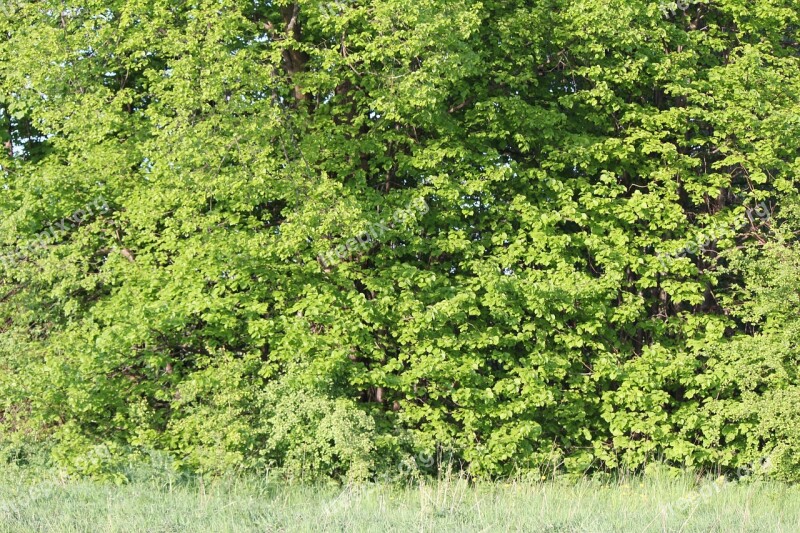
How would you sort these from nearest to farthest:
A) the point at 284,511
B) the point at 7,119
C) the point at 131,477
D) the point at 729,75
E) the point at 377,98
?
the point at 284,511
the point at 131,477
the point at 377,98
the point at 729,75
the point at 7,119

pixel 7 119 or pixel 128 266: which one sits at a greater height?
pixel 7 119

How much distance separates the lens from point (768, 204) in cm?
1350

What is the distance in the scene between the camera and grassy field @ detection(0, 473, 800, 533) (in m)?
7.12

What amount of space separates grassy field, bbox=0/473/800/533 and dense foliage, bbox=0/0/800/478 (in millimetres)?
1623

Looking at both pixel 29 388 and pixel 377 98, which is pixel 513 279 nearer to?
pixel 377 98

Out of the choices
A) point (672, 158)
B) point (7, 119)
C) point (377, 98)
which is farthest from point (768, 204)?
point (7, 119)

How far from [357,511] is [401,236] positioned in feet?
16.8

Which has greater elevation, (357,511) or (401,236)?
(401,236)

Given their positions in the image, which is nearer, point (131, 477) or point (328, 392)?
point (131, 477)

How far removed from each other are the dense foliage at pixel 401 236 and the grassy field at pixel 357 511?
162cm

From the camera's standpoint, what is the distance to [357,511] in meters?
7.84

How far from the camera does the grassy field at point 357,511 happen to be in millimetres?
7121

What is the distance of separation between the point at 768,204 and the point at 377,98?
6438 mm

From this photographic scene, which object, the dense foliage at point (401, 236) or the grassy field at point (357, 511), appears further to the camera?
the dense foliage at point (401, 236)
